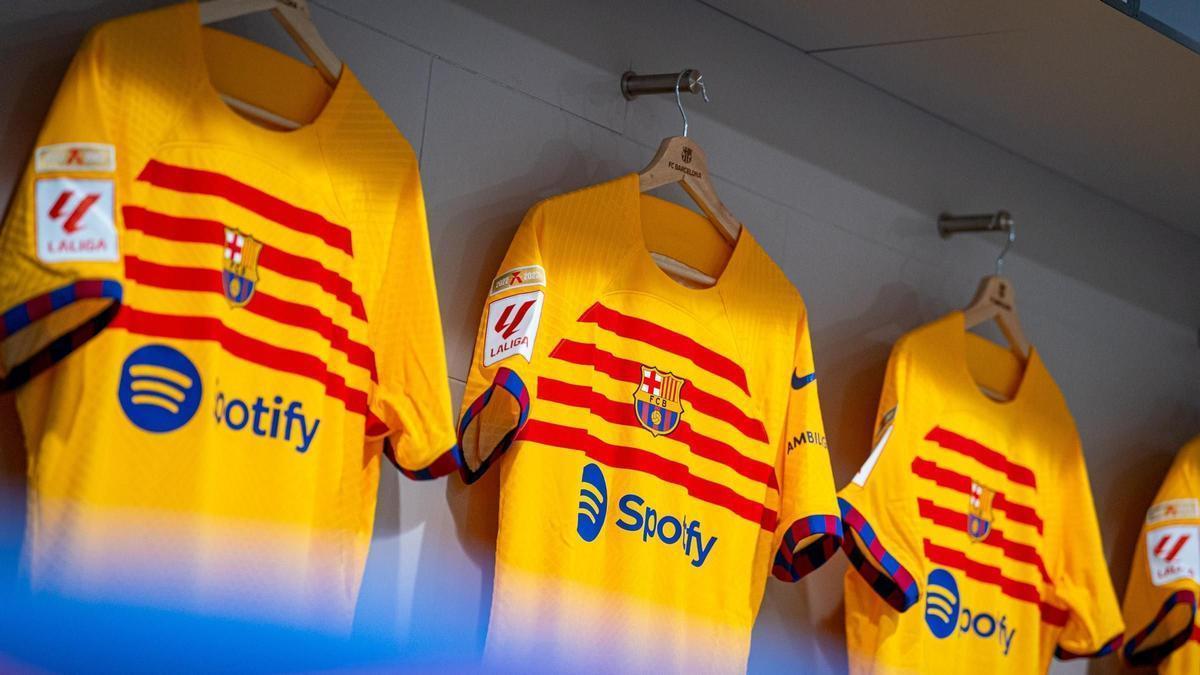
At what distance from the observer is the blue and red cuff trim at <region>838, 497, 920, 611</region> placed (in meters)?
2.66

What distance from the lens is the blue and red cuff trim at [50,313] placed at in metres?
1.73

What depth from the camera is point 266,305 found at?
1999 millimetres

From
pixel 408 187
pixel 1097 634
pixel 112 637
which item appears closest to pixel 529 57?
pixel 408 187

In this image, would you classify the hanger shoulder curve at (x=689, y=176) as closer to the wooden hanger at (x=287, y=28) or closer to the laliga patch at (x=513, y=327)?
the laliga patch at (x=513, y=327)

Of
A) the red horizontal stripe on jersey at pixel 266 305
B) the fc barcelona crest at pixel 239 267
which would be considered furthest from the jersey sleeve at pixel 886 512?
the fc barcelona crest at pixel 239 267

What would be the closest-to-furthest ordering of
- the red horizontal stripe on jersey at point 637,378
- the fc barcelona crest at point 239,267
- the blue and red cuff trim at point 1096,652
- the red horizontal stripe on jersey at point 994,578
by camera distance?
the fc barcelona crest at point 239,267 → the red horizontal stripe on jersey at point 637,378 → the red horizontal stripe on jersey at point 994,578 → the blue and red cuff trim at point 1096,652

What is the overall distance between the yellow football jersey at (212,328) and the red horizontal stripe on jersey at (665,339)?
0.34 metres

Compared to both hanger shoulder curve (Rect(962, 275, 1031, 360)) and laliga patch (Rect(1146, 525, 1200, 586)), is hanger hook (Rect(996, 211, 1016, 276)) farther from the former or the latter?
laliga patch (Rect(1146, 525, 1200, 586))

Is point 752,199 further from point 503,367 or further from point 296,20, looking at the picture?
point 296,20

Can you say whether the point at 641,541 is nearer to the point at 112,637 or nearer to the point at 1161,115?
the point at 112,637

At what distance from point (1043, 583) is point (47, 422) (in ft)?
6.83

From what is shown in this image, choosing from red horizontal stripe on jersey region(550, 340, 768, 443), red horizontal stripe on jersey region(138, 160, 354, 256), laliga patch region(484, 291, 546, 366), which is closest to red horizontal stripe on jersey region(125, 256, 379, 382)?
red horizontal stripe on jersey region(138, 160, 354, 256)

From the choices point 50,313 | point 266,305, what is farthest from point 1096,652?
point 50,313

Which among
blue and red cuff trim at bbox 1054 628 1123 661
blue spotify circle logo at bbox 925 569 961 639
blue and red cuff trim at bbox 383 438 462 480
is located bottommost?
blue and red cuff trim at bbox 1054 628 1123 661
